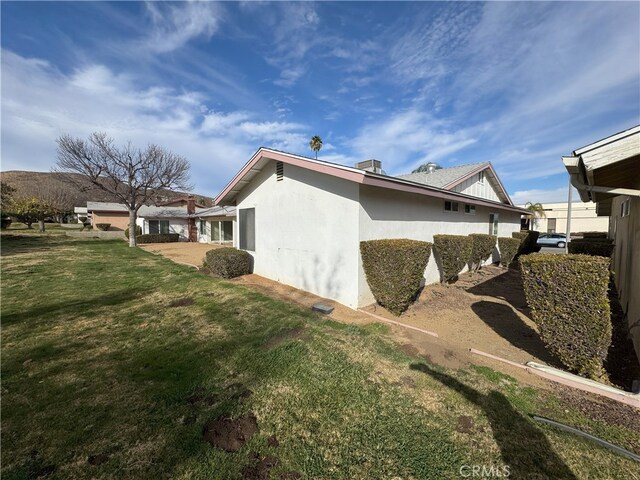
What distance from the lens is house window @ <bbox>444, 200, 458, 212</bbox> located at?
9.60m

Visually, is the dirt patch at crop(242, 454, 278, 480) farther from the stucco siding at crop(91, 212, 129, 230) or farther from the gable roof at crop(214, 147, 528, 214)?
the stucco siding at crop(91, 212, 129, 230)

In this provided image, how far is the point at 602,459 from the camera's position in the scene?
2.31 m

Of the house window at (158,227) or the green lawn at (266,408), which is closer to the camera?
the green lawn at (266,408)

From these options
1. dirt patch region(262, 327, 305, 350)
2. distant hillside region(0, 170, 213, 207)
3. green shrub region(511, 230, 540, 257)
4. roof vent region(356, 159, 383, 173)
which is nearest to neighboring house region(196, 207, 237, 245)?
roof vent region(356, 159, 383, 173)

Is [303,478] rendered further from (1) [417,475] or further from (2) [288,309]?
(2) [288,309]

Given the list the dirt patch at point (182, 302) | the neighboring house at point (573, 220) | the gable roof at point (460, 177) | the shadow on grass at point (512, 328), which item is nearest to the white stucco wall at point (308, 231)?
the dirt patch at point (182, 302)

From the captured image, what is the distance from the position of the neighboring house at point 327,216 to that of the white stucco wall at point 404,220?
2cm

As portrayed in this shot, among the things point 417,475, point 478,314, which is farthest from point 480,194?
point 417,475

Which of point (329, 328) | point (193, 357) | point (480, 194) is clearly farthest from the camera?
point (480, 194)

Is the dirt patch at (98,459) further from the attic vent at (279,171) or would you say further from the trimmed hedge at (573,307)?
the attic vent at (279,171)

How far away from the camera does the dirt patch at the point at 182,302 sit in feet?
21.1

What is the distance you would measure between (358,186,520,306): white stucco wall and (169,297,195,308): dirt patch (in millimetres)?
4277

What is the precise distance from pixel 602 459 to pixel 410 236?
19.3 ft

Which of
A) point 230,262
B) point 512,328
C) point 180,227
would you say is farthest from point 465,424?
point 180,227
